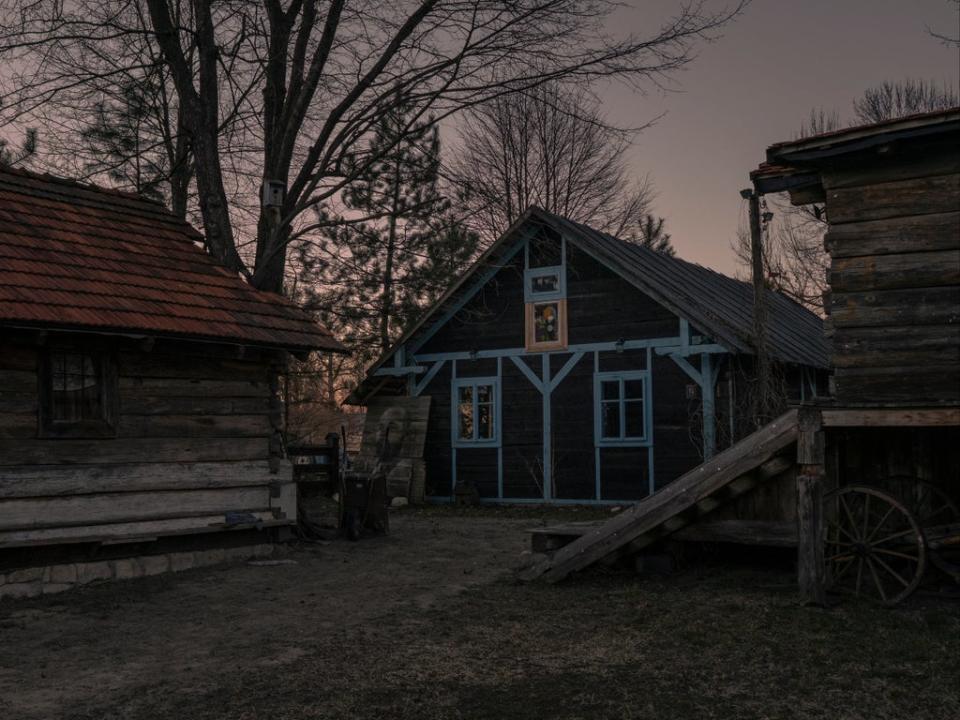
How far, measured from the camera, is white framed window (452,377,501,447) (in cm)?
2228

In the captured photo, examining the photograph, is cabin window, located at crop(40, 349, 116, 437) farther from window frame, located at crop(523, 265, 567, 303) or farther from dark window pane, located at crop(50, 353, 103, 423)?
window frame, located at crop(523, 265, 567, 303)

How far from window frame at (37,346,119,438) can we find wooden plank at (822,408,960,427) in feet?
24.9

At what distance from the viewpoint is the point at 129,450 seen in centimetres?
1166

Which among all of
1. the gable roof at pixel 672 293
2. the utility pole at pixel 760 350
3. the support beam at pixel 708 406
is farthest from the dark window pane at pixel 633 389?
the utility pole at pixel 760 350

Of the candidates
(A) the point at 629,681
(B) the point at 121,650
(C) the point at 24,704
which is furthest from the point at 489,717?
(B) the point at 121,650

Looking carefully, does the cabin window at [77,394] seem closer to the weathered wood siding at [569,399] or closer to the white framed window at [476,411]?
the weathered wood siding at [569,399]

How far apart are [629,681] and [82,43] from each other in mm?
12814

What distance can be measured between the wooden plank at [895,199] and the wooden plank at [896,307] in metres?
0.72

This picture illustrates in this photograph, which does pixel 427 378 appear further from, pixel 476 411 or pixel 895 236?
pixel 895 236

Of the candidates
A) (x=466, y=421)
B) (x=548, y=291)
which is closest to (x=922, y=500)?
(x=548, y=291)

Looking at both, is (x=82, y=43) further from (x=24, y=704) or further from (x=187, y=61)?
(x=24, y=704)

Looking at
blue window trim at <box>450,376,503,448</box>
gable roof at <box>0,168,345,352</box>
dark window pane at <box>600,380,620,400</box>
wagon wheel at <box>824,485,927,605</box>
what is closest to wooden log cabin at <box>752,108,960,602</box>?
wagon wheel at <box>824,485,927,605</box>

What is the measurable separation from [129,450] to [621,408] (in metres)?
11.2

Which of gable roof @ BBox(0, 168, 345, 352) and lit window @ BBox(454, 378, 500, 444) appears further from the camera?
lit window @ BBox(454, 378, 500, 444)
